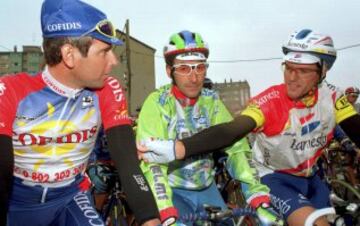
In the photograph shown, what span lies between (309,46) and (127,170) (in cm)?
217

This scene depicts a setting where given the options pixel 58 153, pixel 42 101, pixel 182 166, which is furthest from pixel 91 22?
pixel 182 166

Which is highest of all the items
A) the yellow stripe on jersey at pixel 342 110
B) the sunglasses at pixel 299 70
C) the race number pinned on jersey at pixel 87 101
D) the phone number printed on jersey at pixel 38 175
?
the sunglasses at pixel 299 70

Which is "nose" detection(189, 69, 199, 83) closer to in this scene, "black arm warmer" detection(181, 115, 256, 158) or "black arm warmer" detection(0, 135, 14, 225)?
"black arm warmer" detection(181, 115, 256, 158)

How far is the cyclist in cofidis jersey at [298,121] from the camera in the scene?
3861 millimetres

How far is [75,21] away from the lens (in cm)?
257

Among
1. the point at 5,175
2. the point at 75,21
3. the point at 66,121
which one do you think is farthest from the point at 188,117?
the point at 5,175

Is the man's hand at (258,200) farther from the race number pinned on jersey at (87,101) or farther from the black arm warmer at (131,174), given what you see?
the race number pinned on jersey at (87,101)

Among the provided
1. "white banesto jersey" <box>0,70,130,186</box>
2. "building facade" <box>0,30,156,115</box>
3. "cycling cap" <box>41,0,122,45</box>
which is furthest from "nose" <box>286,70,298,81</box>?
"building facade" <box>0,30,156,115</box>

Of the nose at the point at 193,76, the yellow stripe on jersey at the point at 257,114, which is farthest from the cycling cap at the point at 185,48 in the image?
the yellow stripe on jersey at the point at 257,114

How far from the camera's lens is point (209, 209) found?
287 cm

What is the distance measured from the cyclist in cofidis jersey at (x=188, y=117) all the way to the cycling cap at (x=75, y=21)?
1062 millimetres

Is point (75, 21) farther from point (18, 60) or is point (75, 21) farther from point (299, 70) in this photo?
point (18, 60)

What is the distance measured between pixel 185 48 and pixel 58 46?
1605 millimetres

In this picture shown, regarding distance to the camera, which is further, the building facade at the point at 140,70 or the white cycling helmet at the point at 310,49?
the building facade at the point at 140,70
